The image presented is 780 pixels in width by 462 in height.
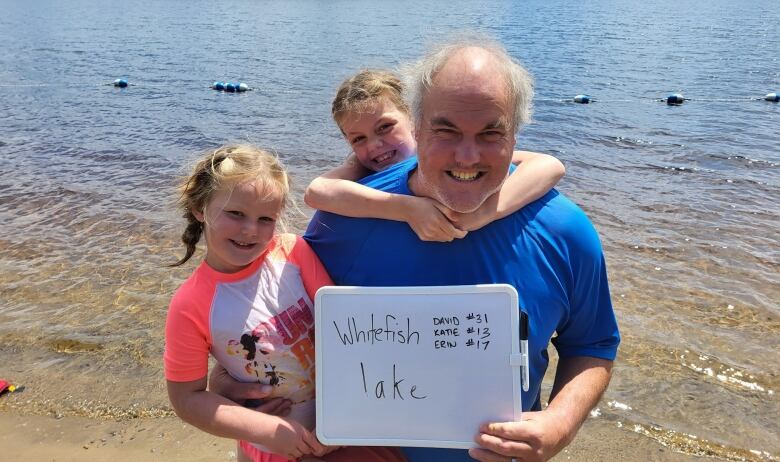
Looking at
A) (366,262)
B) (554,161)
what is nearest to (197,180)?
(366,262)

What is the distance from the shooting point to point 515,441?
204cm

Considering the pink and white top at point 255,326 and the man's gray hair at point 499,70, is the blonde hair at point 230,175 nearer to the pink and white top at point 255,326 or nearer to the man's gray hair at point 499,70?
the pink and white top at point 255,326

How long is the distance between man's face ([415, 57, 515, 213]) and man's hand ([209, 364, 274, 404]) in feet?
3.31

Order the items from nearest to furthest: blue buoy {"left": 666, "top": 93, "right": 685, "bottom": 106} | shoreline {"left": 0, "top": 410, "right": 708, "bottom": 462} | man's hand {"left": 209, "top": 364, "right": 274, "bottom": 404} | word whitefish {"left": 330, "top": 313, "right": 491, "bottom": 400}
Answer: word whitefish {"left": 330, "top": 313, "right": 491, "bottom": 400} → man's hand {"left": 209, "top": 364, "right": 274, "bottom": 404} → shoreline {"left": 0, "top": 410, "right": 708, "bottom": 462} → blue buoy {"left": 666, "top": 93, "right": 685, "bottom": 106}

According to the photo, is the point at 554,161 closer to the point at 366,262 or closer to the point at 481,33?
the point at 481,33

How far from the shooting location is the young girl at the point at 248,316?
2.28 m

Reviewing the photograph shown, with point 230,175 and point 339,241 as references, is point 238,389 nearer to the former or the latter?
point 339,241

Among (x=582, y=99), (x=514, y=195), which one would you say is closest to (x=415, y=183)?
(x=514, y=195)

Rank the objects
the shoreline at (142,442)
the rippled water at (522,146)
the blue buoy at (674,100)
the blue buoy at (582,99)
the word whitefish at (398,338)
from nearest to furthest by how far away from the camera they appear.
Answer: the word whitefish at (398,338), the shoreline at (142,442), the rippled water at (522,146), the blue buoy at (674,100), the blue buoy at (582,99)

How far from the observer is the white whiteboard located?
2.10 m

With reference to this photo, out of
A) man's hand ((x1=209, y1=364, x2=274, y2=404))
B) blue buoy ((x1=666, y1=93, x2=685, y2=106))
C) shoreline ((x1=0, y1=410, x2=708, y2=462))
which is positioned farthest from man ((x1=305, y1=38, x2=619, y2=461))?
blue buoy ((x1=666, y1=93, x2=685, y2=106))

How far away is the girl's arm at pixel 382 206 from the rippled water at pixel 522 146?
62cm

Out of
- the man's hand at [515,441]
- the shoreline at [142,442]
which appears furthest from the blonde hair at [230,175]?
the shoreline at [142,442]

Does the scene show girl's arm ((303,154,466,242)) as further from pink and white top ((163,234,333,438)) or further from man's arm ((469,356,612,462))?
man's arm ((469,356,612,462))
